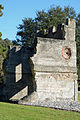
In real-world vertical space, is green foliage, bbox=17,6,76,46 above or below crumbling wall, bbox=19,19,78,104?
above

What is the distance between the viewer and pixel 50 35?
2206 centimetres

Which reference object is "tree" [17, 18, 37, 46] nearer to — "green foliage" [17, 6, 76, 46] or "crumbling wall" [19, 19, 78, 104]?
"green foliage" [17, 6, 76, 46]

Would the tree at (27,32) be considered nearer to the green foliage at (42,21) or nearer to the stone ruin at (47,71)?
the green foliage at (42,21)

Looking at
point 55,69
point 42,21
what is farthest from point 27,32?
point 55,69

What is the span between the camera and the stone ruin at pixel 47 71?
1806 centimetres

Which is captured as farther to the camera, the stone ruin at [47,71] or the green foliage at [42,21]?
the green foliage at [42,21]

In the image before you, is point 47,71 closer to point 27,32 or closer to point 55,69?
point 55,69

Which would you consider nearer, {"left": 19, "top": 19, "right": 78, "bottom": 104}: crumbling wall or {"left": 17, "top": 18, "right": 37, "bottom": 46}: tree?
{"left": 19, "top": 19, "right": 78, "bottom": 104}: crumbling wall

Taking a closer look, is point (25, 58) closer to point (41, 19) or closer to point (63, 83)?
point (63, 83)

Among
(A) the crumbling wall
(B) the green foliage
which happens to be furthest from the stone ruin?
(B) the green foliage

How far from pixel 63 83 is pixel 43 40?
4.05 m

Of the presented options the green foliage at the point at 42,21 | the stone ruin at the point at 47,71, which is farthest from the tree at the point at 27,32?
the stone ruin at the point at 47,71

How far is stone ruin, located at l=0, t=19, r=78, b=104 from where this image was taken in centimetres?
1806

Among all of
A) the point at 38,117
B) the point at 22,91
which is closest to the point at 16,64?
the point at 22,91
